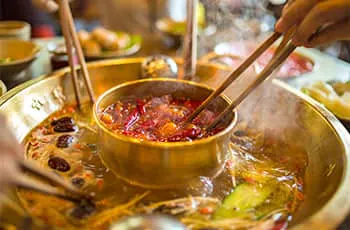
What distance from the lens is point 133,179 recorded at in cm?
212

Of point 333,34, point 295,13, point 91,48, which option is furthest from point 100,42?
point 333,34

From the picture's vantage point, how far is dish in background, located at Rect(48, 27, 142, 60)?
367cm

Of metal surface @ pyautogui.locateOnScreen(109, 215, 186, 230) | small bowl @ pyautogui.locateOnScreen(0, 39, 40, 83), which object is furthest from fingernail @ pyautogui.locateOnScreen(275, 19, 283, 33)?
small bowl @ pyautogui.locateOnScreen(0, 39, 40, 83)

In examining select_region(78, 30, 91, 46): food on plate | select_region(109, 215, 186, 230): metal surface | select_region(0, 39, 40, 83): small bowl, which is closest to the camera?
select_region(109, 215, 186, 230): metal surface

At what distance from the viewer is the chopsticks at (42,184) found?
1.41m

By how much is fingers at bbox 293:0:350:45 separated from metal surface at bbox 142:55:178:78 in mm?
1347

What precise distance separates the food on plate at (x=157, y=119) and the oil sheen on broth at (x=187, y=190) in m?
0.23

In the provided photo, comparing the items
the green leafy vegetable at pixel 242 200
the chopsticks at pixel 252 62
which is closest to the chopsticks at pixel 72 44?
the chopsticks at pixel 252 62

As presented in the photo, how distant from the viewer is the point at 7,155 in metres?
1.33

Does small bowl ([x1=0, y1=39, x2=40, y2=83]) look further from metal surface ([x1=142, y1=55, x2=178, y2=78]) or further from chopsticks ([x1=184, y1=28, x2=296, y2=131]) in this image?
chopsticks ([x1=184, y1=28, x2=296, y2=131])

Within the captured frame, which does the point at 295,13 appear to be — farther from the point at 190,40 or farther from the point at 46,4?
the point at 46,4

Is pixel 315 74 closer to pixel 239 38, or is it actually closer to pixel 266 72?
pixel 239 38

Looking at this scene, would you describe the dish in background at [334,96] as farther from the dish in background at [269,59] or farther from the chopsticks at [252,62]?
the chopsticks at [252,62]

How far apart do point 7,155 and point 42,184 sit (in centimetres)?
34
